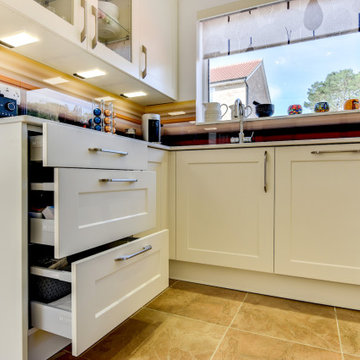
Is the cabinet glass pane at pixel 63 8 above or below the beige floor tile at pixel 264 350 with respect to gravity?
above

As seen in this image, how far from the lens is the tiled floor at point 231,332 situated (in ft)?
3.78

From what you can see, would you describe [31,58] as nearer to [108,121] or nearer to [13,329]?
[108,121]

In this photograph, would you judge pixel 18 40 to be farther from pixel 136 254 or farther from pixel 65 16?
pixel 136 254

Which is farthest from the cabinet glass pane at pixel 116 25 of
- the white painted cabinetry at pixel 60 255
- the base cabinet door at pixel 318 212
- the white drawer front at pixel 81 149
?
the base cabinet door at pixel 318 212

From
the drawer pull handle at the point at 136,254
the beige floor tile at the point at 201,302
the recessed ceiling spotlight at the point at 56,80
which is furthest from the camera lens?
the recessed ceiling spotlight at the point at 56,80

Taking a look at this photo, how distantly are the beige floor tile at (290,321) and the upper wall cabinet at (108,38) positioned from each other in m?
1.49

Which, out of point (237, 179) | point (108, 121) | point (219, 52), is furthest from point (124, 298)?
point (219, 52)

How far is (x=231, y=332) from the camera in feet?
4.30

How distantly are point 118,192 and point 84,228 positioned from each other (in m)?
0.24

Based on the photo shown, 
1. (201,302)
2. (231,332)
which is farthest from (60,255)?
(201,302)

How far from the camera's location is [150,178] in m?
1.42

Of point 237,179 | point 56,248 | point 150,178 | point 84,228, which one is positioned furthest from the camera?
point 237,179

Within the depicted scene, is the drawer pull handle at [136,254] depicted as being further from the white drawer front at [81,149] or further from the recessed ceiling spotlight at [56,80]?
the recessed ceiling spotlight at [56,80]

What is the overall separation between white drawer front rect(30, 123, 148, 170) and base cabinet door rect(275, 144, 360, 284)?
2.85ft
